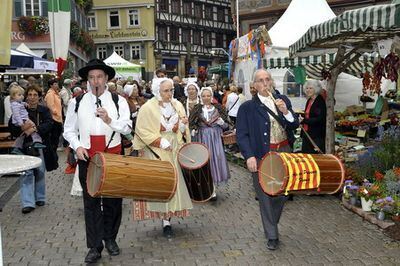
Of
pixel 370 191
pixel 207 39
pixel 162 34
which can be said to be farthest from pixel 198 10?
pixel 370 191

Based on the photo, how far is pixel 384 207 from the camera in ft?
18.4

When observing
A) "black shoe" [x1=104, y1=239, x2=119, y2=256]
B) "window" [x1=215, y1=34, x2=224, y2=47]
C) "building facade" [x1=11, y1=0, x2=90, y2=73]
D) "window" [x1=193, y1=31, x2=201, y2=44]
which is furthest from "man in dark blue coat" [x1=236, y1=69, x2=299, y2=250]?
"window" [x1=215, y1=34, x2=224, y2=47]

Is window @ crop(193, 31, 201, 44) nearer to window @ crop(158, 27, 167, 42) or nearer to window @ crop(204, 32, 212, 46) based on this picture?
window @ crop(204, 32, 212, 46)

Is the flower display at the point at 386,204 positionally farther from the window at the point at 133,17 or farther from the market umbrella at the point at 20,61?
the window at the point at 133,17

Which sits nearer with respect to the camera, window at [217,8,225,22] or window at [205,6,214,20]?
window at [205,6,214,20]

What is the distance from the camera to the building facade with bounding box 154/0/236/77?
49.5 m

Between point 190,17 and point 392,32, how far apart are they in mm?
46586

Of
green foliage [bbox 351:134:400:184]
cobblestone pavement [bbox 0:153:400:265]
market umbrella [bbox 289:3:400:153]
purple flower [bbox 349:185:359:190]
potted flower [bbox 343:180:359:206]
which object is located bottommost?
cobblestone pavement [bbox 0:153:400:265]

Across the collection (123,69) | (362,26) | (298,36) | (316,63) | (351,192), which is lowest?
(351,192)

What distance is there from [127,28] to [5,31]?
43482 millimetres

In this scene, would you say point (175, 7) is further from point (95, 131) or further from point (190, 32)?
point (95, 131)

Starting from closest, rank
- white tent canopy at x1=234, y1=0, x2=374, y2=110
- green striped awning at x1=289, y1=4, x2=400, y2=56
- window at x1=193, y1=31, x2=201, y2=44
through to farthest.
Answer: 1. green striped awning at x1=289, y1=4, x2=400, y2=56
2. white tent canopy at x1=234, y1=0, x2=374, y2=110
3. window at x1=193, y1=31, x2=201, y2=44

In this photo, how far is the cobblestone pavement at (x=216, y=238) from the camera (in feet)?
15.5

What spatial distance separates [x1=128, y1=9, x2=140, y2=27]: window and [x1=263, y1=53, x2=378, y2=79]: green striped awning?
3571 centimetres
